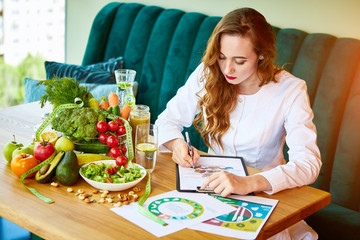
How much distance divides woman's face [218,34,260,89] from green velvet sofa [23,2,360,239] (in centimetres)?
45


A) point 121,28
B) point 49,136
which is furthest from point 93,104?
point 121,28

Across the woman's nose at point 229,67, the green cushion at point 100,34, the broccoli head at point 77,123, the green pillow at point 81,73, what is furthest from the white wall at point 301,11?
the broccoli head at point 77,123

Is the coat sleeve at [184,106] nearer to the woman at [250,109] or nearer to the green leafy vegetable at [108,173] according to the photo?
the woman at [250,109]

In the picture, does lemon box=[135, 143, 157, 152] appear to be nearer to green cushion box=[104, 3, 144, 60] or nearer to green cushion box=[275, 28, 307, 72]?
green cushion box=[275, 28, 307, 72]

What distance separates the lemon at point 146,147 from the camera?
63.3 inches

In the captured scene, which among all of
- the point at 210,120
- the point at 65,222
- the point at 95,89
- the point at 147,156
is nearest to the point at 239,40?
the point at 210,120

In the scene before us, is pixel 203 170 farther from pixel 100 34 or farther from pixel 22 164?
pixel 100 34

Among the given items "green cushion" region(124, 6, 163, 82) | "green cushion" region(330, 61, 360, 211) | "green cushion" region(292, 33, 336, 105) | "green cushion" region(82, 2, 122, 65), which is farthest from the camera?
"green cushion" region(82, 2, 122, 65)

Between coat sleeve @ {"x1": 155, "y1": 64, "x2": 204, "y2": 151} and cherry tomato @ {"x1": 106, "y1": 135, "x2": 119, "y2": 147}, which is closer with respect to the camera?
cherry tomato @ {"x1": 106, "y1": 135, "x2": 119, "y2": 147}

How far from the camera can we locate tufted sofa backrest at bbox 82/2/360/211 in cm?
232

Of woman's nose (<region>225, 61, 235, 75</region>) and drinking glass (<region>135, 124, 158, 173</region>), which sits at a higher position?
woman's nose (<region>225, 61, 235, 75</region>)

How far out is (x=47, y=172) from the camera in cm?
148

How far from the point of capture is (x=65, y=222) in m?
1.24

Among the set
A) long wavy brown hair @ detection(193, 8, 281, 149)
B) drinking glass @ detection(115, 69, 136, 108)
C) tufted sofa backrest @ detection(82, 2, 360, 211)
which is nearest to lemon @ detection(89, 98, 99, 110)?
drinking glass @ detection(115, 69, 136, 108)
